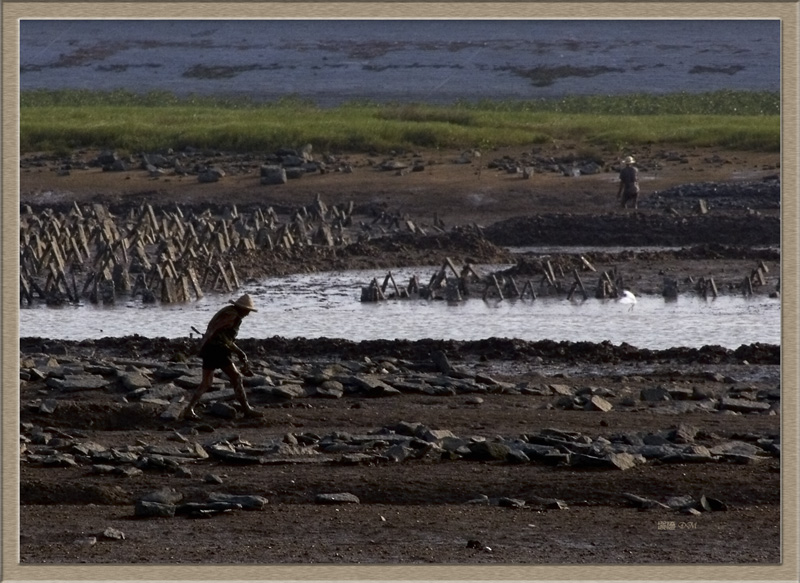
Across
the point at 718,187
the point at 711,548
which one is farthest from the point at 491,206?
the point at 711,548

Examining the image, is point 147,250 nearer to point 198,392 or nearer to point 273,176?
point 273,176

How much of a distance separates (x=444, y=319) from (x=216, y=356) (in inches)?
272

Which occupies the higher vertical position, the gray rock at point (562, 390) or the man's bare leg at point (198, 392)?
the man's bare leg at point (198, 392)

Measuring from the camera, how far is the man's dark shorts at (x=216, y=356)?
1232cm

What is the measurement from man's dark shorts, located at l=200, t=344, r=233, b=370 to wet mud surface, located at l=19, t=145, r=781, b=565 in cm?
45

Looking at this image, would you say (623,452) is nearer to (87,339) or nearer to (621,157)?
(87,339)

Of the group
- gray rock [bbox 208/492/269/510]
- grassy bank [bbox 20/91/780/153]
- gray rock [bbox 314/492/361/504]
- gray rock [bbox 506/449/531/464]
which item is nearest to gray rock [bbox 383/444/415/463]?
→ gray rock [bbox 506/449/531/464]

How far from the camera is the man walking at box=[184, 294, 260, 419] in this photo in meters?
12.3

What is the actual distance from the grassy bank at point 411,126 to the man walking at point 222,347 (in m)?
23.2

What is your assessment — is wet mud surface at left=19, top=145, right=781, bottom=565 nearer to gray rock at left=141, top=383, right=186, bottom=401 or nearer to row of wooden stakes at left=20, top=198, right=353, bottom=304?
gray rock at left=141, top=383, right=186, bottom=401

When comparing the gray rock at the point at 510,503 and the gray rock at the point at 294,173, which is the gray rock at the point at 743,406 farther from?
the gray rock at the point at 294,173

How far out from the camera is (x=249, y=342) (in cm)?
1650

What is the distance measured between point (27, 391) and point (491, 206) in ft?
56.7

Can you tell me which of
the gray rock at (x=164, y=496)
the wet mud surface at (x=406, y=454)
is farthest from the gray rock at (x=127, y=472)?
the gray rock at (x=164, y=496)
